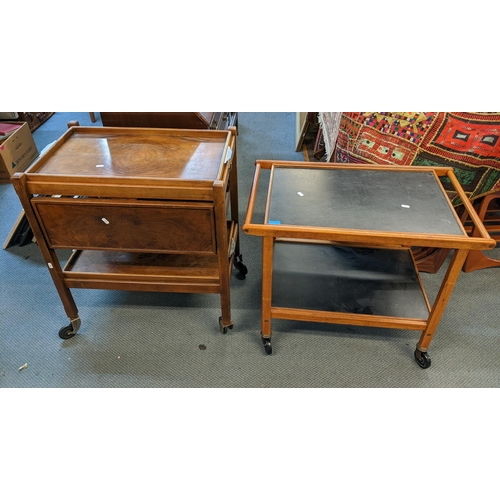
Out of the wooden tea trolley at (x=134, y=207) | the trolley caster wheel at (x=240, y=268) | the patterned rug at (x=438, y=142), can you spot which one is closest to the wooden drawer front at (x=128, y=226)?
the wooden tea trolley at (x=134, y=207)

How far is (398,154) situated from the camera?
6.41ft

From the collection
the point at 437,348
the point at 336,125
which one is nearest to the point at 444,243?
the point at 437,348

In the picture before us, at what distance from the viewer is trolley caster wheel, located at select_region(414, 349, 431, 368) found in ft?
5.30

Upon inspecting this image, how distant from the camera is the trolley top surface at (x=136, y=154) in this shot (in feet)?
4.58

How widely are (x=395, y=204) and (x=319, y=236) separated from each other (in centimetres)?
35

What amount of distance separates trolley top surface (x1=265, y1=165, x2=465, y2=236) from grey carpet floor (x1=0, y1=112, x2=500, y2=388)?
66cm

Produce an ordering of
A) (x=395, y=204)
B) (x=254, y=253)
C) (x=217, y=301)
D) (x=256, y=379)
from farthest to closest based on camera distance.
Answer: (x=254, y=253) → (x=217, y=301) → (x=256, y=379) → (x=395, y=204)

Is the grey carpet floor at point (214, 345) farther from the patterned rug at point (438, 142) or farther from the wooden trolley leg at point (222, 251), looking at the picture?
the patterned rug at point (438, 142)

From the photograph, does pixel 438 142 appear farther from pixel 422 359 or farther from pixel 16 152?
pixel 16 152

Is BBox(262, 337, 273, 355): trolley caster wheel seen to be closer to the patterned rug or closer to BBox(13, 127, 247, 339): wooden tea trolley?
BBox(13, 127, 247, 339): wooden tea trolley

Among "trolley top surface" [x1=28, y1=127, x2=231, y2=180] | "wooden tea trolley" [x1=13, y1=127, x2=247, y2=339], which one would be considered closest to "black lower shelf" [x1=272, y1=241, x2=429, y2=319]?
"wooden tea trolley" [x1=13, y1=127, x2=247, y2=339]

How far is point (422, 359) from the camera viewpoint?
5.33 ft

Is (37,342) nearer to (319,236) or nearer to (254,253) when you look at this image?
(254,253)

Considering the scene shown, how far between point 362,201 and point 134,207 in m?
0.84
